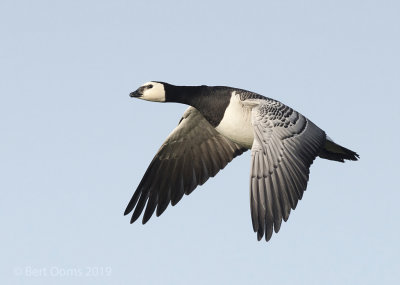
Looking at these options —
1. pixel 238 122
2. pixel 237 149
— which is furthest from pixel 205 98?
pixel 237 149

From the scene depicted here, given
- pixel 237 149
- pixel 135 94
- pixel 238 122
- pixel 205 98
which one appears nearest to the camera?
pixel 238 122

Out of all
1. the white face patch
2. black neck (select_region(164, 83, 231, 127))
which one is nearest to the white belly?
black neck (select_region(164, 83, 231, 127))

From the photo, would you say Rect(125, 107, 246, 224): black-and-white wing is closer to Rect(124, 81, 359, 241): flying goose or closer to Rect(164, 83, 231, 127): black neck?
Rect(124, 81, 359, 241): flying goose

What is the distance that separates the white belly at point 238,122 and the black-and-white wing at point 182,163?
1931 millimetres

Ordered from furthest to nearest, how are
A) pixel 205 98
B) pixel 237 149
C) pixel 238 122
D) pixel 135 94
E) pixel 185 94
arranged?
pixel 237 149 < pixel 135 94 < pixel 185 94 < pixel 205 98 < pixel 238 122

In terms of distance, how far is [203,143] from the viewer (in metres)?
17.0

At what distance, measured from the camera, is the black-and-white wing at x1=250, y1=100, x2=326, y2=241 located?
1234cm

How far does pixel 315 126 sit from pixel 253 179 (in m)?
2.45

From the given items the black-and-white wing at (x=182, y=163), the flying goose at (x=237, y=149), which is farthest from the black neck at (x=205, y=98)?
the black-and-white wing at (x=182, y=163)

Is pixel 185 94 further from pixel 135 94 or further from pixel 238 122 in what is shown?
pixel 238 122

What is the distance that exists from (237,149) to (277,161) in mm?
3926

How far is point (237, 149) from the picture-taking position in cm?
1680

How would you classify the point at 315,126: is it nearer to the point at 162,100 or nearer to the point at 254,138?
the point at 254,138

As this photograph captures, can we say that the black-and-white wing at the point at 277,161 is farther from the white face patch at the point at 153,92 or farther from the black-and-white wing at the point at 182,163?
the black-and-white wing at the point at 182,163
